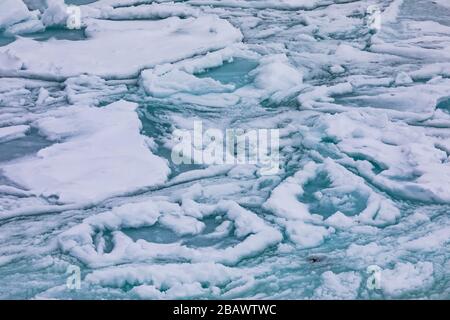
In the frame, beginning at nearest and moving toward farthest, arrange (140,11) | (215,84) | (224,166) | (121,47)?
(224,166) < (215,84) < (121,47) < (140,11)

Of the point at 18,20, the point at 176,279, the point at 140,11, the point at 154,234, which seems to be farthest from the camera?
the point at 140,11

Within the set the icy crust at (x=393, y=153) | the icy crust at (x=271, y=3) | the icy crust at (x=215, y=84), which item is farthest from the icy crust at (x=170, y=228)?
the icy crust at (x=271, y=3)

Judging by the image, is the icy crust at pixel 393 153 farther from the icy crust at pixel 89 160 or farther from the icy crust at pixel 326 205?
the icy crust at pixel 89 160

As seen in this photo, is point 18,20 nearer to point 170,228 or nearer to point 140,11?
point 140,11

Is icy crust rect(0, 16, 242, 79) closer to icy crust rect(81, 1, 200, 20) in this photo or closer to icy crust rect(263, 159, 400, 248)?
icy crust rect(81, 1, 200, 20)

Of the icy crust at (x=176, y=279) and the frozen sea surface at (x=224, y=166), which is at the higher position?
the frozen sea surface at (x=224, y=166)

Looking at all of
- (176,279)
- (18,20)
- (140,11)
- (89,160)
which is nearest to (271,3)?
(140,11)

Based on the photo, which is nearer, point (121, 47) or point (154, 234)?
point (154, 234)

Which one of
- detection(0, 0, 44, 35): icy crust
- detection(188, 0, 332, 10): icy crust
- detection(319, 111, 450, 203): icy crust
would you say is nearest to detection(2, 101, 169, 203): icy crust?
detection(319, 111, 450, 203): icy crust
